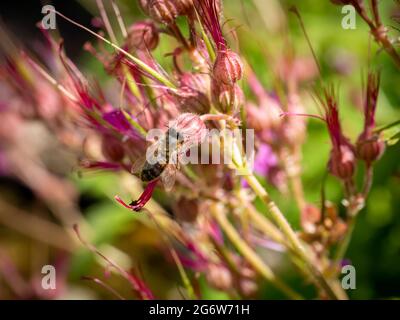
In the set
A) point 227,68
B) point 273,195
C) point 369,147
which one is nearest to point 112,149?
point 227,68

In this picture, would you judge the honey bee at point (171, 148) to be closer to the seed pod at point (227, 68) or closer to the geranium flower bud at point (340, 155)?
the seed pod at point (227, 68)

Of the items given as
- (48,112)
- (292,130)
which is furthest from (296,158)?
(48,112)

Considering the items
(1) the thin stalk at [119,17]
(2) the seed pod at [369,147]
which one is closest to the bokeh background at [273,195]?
(1) the thin stalk at [119,17]

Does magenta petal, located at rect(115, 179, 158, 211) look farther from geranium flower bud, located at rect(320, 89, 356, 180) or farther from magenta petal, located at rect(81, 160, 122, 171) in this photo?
geranium flower bud, located at rect(320, 89, 356, 180)

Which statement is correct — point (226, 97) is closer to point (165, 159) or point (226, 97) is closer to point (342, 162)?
point (165, 159)
